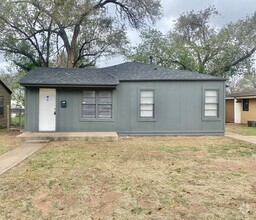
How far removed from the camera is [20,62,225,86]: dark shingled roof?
11.9 meters

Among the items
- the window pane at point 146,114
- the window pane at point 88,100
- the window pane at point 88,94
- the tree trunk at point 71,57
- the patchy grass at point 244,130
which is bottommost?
the patchy grass at point 244,130

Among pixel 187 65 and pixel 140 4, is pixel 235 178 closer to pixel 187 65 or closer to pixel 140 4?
pixel 140 4

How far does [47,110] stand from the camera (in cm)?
1208

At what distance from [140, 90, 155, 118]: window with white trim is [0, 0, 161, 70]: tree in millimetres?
8325

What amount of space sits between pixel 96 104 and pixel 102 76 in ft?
5.29

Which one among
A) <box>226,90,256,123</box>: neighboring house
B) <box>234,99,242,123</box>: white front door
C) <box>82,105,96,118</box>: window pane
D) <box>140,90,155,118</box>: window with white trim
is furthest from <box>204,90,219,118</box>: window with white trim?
<box>234,99,242,123</box>: white front door

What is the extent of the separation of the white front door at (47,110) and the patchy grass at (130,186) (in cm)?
413

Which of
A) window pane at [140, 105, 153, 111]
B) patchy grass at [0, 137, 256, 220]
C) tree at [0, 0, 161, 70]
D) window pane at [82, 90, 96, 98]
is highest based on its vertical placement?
tree at [0, 0, 161, 70]

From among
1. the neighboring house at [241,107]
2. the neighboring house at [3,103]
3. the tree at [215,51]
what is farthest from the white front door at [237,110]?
the neighboring house at [3,103]

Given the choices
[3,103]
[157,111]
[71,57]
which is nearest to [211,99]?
[157,111]

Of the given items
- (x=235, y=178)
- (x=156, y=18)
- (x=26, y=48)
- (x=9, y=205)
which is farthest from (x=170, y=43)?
(x=9, y=205)

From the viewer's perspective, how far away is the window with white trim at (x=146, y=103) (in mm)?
12547

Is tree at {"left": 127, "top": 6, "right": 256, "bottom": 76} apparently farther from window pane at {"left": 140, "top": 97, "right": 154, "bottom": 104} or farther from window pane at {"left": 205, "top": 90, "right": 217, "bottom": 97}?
window pane at {"left": 140, "top": 97, "right": 154, "bottom": 104}

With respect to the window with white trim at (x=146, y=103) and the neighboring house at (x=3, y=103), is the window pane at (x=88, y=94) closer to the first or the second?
the window with white trim at (x=146, y=103)
